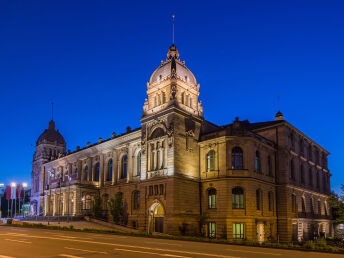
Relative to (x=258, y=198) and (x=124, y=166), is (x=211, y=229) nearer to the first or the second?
(x=258, y=198)

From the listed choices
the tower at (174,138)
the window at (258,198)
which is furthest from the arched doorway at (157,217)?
the window at (258,198)

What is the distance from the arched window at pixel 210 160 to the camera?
51.1 meters

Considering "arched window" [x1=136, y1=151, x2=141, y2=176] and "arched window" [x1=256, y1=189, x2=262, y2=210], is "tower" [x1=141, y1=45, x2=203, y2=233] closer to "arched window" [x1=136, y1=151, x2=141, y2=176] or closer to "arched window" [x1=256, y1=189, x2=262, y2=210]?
"arched window" [x1=136, y1=151, x2=141, y2=176]

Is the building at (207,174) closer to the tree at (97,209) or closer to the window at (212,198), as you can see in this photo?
the window at (212,198)

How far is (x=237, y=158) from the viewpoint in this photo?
49.5m

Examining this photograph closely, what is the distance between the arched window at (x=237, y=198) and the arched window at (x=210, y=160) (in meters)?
4.68

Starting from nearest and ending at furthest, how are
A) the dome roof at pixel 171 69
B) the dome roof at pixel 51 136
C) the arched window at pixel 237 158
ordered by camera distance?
the arched window at pixel 237 158 < the dome roof at pixel 171 69 < the dome roof at pixel 51 136

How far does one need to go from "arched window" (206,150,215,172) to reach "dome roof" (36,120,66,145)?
215 ft

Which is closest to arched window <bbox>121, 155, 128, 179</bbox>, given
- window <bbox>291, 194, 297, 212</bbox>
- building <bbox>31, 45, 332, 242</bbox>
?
building <bbox>31, 45, 332, 242</bbox>

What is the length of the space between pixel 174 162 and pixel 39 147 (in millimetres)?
66667

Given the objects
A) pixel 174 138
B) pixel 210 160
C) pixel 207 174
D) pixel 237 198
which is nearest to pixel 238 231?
pixel 237 198

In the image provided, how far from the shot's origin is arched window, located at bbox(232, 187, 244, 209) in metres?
47.6

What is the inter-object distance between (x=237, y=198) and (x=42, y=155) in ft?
228

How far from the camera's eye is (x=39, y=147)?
10250cm
